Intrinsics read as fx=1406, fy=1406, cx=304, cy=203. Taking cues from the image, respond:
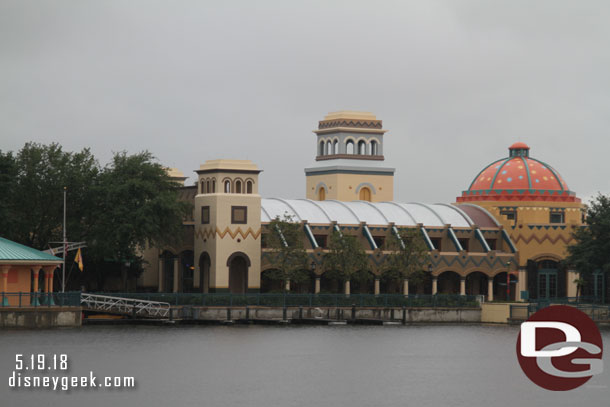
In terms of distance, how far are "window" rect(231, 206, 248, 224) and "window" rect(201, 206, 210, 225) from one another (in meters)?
2.25

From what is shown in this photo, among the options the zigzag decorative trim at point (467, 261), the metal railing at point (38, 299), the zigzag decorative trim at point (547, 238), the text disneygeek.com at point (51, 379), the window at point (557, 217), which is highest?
the window at point (557, 217)

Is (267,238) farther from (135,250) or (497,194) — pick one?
(497,194)

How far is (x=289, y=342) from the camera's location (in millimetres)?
96250

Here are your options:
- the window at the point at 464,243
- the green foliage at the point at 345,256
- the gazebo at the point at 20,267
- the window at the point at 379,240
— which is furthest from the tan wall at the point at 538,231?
the gazebo at the point at 20,267

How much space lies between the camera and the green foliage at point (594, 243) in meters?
121

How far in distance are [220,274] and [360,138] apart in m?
34.2

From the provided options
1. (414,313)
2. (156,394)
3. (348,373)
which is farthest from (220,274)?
(156,394)

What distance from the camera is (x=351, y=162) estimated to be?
483 feet

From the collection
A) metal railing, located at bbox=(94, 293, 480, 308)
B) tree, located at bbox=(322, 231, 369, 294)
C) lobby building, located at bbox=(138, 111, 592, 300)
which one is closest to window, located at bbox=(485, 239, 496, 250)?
lobby building, located at bbox=(138, 111, 592, 300)

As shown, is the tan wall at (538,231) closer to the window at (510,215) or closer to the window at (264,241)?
the window at (510,215)

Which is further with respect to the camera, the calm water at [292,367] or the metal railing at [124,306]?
the metal railing at [124,306]

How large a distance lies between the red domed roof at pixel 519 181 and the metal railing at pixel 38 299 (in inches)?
1962

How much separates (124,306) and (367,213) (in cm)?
3251

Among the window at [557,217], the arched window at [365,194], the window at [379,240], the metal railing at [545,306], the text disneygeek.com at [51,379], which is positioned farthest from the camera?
the arched window at [365,194]
